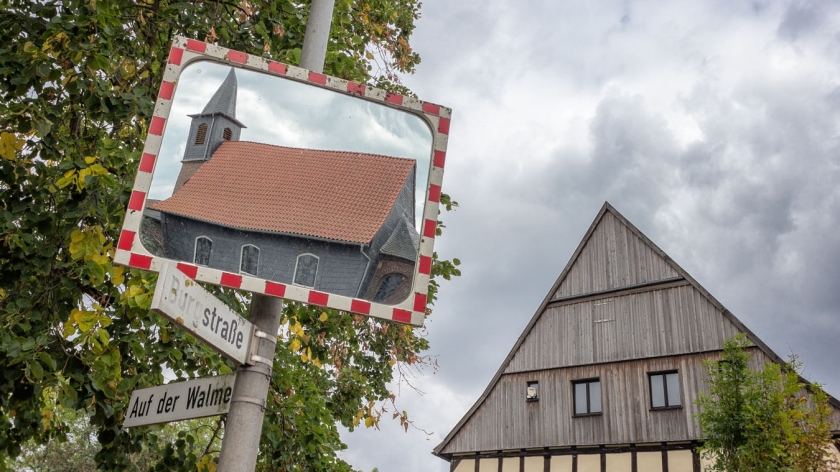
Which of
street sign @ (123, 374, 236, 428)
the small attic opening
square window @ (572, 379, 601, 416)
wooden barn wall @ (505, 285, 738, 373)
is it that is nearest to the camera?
street sign @ (123, 374, 236, 428)

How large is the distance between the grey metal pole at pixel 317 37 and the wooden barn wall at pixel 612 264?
17114 mm

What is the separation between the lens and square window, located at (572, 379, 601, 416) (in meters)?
19.6

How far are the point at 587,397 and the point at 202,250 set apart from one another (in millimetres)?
18144

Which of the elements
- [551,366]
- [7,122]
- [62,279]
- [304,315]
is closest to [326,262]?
[62,279]

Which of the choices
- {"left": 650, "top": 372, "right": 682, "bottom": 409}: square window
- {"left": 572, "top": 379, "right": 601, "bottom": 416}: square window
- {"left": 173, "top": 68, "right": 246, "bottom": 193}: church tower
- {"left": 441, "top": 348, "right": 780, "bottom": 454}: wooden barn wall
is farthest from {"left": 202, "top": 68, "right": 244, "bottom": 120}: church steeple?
{"left": 572, "top": 379, "right": 601, "bottom": 416}: square window

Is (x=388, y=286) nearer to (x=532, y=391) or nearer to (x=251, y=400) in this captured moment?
(x=251, y=400)

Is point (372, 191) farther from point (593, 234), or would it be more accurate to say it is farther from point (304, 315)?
point (593, 234)

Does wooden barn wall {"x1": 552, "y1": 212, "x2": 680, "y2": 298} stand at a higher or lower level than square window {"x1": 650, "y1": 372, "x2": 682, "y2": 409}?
higher

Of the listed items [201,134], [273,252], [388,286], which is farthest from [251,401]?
[201,134]

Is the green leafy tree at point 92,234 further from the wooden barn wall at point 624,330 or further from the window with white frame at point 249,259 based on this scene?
the wooden barn wall at point 624,330

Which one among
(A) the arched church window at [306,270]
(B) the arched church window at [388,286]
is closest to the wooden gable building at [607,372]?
(B) the arched church window at [388,286]

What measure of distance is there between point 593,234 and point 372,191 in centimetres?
1938

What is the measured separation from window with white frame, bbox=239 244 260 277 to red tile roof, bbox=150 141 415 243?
0.29 feet

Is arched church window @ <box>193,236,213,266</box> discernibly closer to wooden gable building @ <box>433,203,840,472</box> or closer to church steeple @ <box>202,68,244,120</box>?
church steeple @ <box>202,68,244,120</box>
